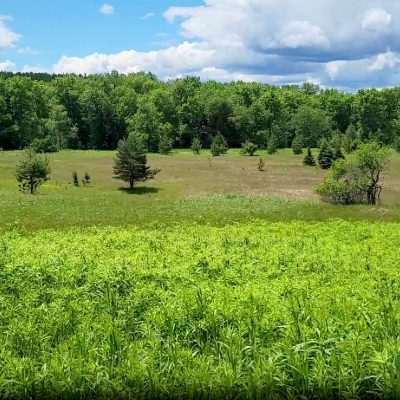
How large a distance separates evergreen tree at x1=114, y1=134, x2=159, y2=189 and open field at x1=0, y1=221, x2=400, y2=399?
198 feet

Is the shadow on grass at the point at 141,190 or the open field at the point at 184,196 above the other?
the open field at the point at 184,196

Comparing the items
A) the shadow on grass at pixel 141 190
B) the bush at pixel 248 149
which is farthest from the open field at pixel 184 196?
the bush at pixel 248 149

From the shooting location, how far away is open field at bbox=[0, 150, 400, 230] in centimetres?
4550

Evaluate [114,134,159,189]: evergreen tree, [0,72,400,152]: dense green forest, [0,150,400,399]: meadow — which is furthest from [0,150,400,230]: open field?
[0,150,400,399]: meadow

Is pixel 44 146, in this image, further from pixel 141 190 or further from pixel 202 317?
pixel 202 317

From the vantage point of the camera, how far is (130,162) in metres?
76.7

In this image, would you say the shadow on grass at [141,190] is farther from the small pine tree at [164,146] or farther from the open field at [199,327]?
the open field at [199,327]

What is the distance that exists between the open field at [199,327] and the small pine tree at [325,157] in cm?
8712

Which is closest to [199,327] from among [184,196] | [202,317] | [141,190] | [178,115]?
[202,317]

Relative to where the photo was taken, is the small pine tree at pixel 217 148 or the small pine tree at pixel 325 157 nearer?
the small pine tree at pixel 325 157

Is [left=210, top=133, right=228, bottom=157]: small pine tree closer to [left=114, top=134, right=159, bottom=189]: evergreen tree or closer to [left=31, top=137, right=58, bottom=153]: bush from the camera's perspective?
[left=31, top=137, right=58, bottom=153]: bush

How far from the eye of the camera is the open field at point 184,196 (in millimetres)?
45500

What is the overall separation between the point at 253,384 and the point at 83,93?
150m

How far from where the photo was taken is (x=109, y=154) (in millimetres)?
120438
